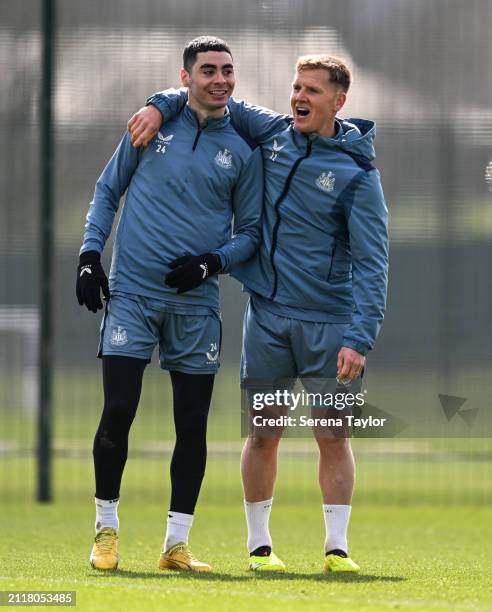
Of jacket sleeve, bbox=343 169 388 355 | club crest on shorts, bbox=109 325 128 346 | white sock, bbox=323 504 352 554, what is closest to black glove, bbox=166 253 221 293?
club crest on shorts, bbox=109 325 128 346

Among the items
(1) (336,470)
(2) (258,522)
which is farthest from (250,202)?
(2) (258,522)

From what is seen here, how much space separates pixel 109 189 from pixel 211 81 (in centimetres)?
51

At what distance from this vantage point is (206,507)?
25.7 ft

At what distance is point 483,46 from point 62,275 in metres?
2.64

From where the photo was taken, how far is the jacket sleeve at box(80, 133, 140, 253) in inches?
186

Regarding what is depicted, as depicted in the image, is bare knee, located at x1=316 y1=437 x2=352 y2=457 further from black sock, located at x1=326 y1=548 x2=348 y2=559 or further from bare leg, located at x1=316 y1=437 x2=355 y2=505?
black sock, located at x1=326 y1=548 x2=348 y2=559

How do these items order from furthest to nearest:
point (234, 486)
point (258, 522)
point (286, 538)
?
point (234, 486) → point (286, 538) → point (258, 522)

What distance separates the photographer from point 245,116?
482cm

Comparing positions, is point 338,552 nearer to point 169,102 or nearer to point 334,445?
point 334,445

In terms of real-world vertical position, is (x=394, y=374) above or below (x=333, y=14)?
below

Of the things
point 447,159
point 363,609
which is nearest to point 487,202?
point 447,159

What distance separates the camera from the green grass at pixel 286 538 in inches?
158

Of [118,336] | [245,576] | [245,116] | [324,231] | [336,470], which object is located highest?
[245,116]

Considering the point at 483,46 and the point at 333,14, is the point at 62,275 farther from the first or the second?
the point at 483,46
